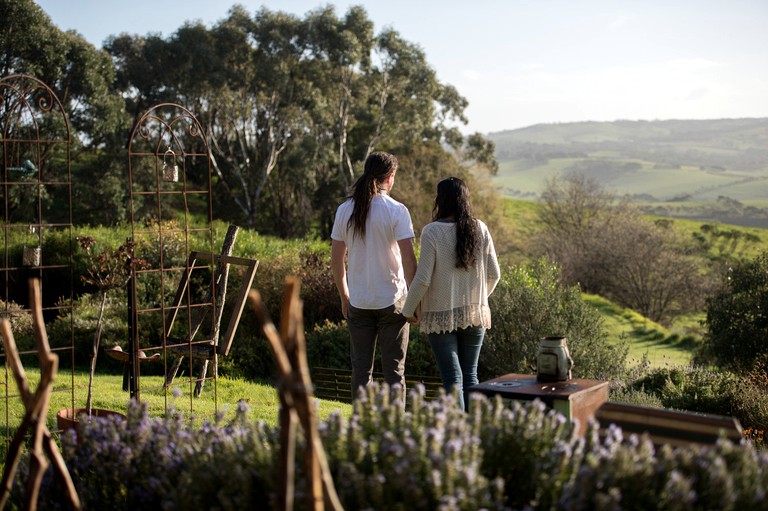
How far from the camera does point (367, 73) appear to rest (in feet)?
108

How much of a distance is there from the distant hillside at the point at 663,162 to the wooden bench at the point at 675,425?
4036 centimetres

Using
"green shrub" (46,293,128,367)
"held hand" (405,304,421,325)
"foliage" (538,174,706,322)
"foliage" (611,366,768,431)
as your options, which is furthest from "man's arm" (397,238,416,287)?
"foliage" (538,174,706,322)

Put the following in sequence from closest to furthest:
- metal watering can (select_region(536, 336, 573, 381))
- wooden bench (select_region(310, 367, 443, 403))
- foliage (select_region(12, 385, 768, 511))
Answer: foliage (select_region(12, 385, 768, 511)) → metal watering can (select_region(536, 336, 573, 381)) → wooden bench (select_region(310, 367, 443, 403))

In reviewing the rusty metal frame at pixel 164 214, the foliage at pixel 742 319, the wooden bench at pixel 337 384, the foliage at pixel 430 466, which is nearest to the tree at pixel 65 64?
the rusty metal frame at pixel 164 214

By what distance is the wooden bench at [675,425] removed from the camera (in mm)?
2656

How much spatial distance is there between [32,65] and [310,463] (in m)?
25.4

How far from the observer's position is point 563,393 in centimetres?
321

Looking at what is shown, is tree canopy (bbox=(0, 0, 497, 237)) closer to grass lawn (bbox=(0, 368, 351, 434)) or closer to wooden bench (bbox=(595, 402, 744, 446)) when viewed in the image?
grass lawn (bbox=(0, 368, 351, 434))

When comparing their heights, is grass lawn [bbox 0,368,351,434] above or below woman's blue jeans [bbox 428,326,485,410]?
below

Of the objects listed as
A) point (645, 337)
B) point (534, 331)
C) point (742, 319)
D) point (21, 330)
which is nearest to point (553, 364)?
point (534, 331)

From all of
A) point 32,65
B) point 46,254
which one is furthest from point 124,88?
point 46,254

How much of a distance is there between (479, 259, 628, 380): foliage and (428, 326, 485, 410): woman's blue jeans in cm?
391

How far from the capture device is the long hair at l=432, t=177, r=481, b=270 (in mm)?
4668

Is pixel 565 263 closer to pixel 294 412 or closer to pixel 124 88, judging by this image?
pixel 124 88
